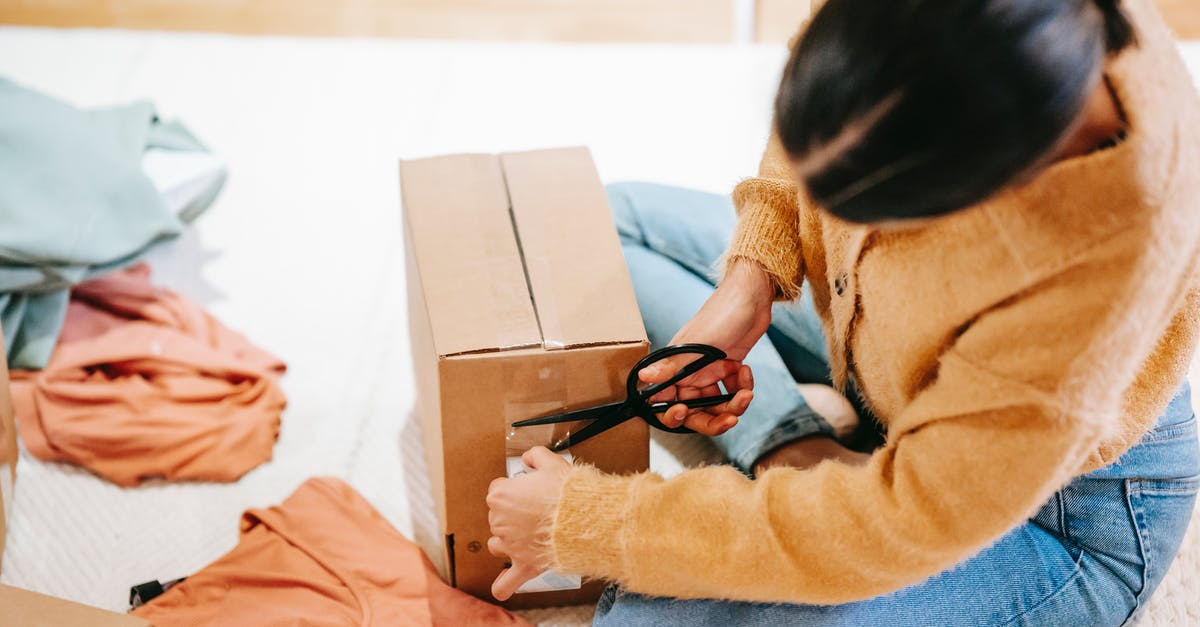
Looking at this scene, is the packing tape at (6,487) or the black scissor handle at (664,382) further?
the packing tape at (6,487)

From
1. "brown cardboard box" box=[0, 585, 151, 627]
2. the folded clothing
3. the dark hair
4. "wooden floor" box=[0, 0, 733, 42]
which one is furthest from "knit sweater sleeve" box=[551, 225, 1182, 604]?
"wooden floor" box=[0, 0, 733, 42]

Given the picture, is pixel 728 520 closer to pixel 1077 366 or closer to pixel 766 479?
pixel 766 479

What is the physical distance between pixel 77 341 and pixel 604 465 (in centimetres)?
68

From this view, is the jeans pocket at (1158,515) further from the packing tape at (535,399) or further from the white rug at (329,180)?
the packing tape at (535,399)

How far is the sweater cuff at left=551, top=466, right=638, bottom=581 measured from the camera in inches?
28.6

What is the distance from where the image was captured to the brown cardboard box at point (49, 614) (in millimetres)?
741

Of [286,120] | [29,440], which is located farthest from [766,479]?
[286,120]

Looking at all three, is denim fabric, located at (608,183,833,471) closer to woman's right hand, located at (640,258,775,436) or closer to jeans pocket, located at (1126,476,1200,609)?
woman's right hand, located at (640,258,775,436)

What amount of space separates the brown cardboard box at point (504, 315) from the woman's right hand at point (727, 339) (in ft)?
0.16

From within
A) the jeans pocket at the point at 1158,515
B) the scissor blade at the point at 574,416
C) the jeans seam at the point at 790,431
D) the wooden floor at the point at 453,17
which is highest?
the wooden floor at the point at 453,17

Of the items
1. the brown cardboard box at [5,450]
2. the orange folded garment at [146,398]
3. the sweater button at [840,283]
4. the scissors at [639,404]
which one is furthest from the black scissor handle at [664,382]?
the brown cardboard box at [5,450]

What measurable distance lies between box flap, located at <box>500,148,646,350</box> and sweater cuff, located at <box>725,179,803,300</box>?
11cm

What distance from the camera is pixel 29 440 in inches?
43.4

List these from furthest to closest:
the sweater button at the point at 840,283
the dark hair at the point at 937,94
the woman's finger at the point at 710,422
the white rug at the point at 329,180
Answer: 1. the white rug at the point at 329,180
2. the woman's finger at the point at 710,422
3. the sweater button at the point at 840,283
4. the dark hair at the point at 937,94
